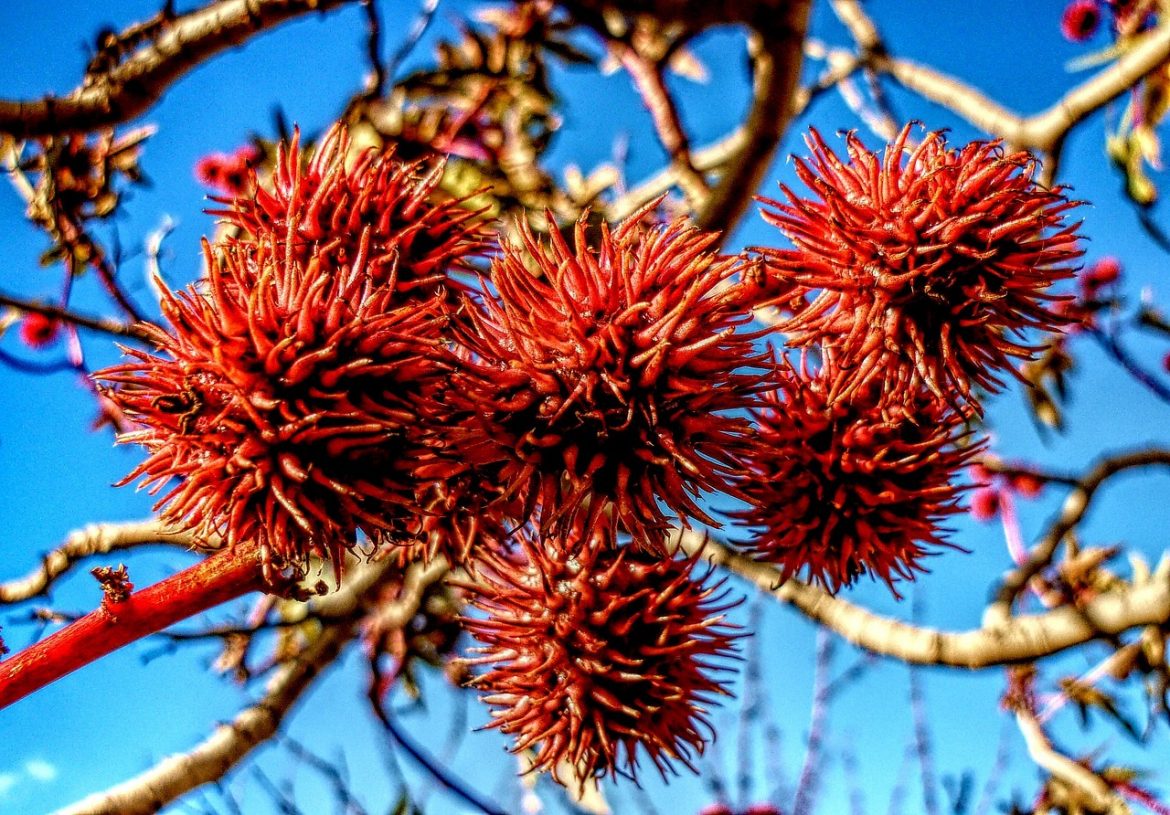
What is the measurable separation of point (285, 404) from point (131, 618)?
34 centimetres

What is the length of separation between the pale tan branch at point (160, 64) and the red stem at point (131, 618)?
110 centimetres

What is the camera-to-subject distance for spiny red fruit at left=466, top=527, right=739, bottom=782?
57.0 inches

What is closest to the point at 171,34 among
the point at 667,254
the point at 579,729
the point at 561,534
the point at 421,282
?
the point at 421,282

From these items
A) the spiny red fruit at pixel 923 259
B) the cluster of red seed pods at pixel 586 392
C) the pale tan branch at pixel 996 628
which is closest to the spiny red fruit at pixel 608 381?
the cluster of red seed pods at pixel 586 392

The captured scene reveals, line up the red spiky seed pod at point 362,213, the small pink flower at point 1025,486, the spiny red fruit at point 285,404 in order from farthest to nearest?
the small pink flower at point 1025,486 < the red spiky seed pod at point 362,213 < the spiny red fruit at point 285,404

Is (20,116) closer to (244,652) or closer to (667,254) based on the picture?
(667,254)

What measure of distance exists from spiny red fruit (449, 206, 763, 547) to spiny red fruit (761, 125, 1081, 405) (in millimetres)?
170

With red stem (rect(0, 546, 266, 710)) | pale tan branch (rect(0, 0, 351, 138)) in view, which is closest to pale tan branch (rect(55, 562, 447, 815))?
red stem (rect(0, 546, 266, 710))

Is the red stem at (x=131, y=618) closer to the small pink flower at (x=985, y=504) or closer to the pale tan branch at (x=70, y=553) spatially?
the pale tan branch at (x=70, y=553)

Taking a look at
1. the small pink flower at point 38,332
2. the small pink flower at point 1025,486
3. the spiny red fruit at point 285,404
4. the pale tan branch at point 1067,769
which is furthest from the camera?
the small pink flower at point 1025,486

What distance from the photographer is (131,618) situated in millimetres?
1146

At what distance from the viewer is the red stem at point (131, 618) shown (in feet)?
3.64

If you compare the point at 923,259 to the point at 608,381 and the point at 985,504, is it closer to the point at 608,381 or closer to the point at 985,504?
the point at 608,381

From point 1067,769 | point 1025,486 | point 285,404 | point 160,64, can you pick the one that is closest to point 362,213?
point 285,404
